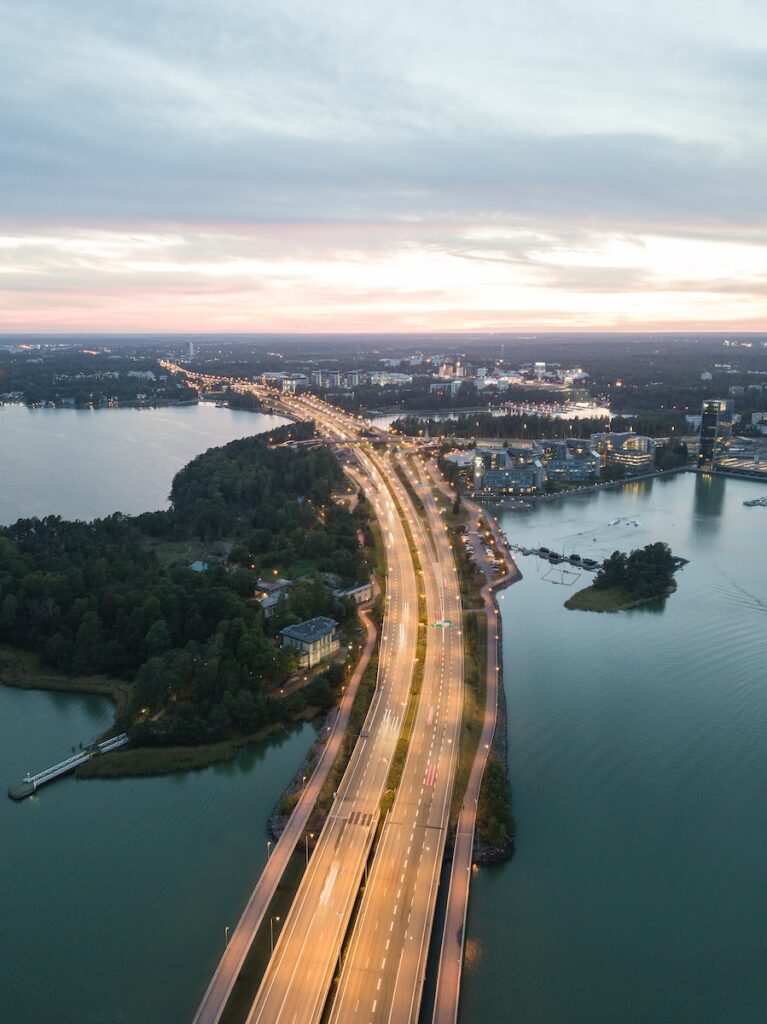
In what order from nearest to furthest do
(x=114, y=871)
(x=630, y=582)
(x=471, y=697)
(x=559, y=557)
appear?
(x=114, y=871) → (x=471, y=697) → (x=630, y=582) → (x=559, y=557)

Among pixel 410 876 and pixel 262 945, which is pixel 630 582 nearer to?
pixel 410 876

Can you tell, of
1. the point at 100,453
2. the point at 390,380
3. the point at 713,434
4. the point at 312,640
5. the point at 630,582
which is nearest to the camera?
the point at 312,640

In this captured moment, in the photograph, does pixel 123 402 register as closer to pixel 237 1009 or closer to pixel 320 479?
pixel 320 479

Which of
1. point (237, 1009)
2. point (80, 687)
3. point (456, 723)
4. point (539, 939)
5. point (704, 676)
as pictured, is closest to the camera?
point (237, 1009)

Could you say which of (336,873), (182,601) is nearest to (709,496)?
(182,601)

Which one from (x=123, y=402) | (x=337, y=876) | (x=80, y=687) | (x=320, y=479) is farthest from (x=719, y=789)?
(x=123, y=402)

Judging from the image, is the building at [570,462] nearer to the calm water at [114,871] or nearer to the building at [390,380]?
the calm water at [114,871]

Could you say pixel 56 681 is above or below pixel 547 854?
above
